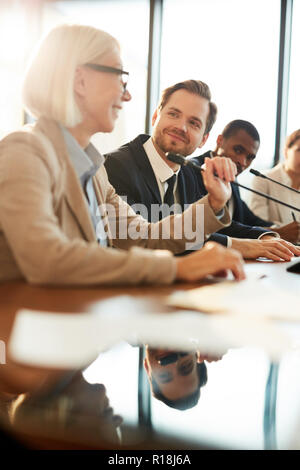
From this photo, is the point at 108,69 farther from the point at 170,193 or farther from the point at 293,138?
the point at 293,138

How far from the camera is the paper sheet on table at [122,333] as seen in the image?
2.02 feet

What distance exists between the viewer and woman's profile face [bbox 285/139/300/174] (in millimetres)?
3812

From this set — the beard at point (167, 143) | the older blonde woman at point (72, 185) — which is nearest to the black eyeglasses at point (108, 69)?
the older blonde woman at point (72, 185)

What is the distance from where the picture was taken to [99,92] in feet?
3.84

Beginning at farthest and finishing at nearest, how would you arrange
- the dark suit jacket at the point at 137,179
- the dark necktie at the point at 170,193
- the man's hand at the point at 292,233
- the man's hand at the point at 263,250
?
the man's hand at the point at 292,233
the dark necktie at the point at 170,193
the dark suit jacket at the point at 137,179
the man's hand at the point at 263,250

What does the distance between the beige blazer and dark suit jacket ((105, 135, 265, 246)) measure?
101cm

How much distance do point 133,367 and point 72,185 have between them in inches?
21.9

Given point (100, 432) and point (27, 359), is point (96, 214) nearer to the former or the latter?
point (27, 359)

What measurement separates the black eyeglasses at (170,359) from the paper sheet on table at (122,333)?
0.02 m

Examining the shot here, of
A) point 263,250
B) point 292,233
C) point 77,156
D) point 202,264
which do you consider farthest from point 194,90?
point 202,264

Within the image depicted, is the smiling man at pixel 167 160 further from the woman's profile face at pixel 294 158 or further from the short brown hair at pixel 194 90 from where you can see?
the woman's profile face at pixel 294 158

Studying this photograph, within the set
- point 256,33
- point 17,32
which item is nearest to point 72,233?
point 256,33

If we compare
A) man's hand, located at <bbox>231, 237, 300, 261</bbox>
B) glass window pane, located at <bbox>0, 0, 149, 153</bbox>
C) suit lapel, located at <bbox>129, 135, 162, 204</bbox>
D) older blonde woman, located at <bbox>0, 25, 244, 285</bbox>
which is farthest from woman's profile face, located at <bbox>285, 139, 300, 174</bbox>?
older blonde woman, located at <bbox>0, 25, 244, 285</bbox>
